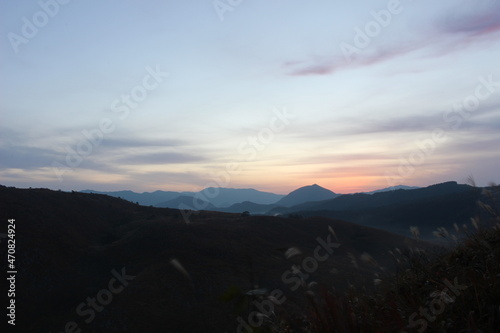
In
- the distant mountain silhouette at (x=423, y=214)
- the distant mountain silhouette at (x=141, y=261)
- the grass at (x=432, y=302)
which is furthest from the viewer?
the distant mountain silhouette at (x=423, y=214)

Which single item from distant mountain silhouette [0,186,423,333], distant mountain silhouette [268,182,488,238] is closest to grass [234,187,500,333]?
distant mountain silhouette [0,186,423,333]

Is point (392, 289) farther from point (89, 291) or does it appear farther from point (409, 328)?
point (89, 291)

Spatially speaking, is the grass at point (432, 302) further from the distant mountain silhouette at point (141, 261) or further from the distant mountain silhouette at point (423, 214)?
the distant mountain silhouette at point (423, 214)

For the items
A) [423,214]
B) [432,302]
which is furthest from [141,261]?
[423,214]

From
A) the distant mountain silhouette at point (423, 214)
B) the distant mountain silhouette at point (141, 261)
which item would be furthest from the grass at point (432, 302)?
the distant mountain silhouette at point (423, 214)

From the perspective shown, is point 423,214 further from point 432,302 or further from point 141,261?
point 432,302

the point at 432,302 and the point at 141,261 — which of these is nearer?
the point at 432,302

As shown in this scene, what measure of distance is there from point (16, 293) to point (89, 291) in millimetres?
5338

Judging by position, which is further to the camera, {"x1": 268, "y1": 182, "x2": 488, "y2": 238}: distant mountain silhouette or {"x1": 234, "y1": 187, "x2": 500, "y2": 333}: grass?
{"x1": 268, "y1": 182, "x2": 488, "y2": 238}: distant mountain silhouette

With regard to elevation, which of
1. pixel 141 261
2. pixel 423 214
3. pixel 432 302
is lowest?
pixel 141 261

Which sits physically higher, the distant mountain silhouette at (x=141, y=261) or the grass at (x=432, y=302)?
the grass at (x=432, y=302)

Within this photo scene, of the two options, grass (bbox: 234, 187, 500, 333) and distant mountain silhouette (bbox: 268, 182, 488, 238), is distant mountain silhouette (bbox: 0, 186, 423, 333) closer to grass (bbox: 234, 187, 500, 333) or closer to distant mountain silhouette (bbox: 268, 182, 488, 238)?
grass (bbox: 234, 187, 500, 333)

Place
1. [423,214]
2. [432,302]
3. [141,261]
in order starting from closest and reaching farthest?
[432,302]
[141,261]
[423,214]

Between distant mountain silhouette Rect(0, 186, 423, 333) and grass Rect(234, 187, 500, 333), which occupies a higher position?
grass Rect(234, 187, 500, 333)
